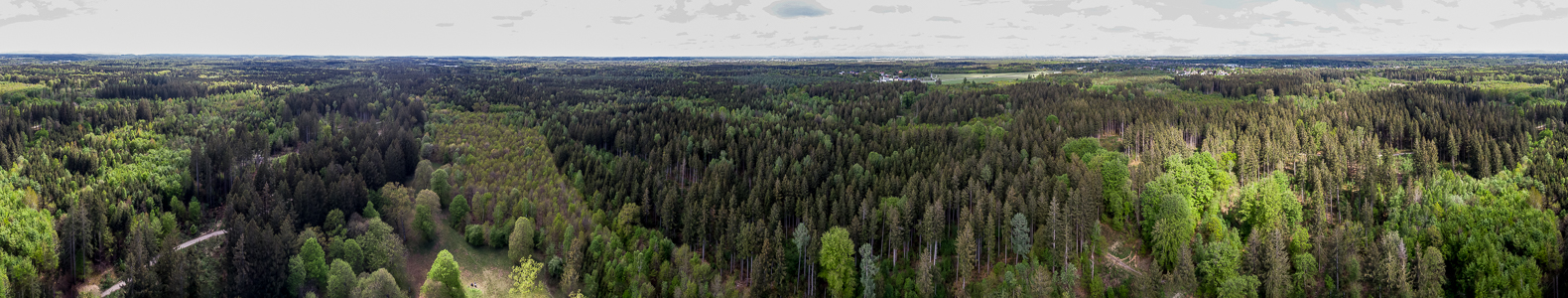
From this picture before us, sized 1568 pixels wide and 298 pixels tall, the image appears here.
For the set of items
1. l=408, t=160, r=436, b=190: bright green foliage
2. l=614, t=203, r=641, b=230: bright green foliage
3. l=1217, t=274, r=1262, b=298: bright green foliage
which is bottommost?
l=1217, t=274, r=1262, b=298: bright green foliage

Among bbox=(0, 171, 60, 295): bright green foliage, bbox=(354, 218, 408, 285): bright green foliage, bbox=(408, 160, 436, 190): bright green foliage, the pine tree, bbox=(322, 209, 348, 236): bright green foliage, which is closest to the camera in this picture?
bbox=(0, 171, 60, 295): bright green foliage

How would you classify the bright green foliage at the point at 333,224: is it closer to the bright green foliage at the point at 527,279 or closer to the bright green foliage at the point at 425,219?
the bright green foliage at the point at 425,219

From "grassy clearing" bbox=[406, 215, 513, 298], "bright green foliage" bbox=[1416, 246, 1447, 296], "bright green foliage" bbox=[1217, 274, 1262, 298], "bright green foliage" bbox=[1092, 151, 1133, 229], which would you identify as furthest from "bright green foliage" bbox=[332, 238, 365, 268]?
"bright green foliage" bbox=[1416, 246, 1447, 296]

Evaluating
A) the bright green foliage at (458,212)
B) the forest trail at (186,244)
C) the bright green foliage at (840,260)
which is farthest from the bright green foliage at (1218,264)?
the forest trail at (186,244)

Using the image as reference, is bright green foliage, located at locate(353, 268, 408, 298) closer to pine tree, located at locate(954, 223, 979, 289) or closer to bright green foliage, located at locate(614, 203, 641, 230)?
bright green foliage, located at locate(614, 203, 641, 230)

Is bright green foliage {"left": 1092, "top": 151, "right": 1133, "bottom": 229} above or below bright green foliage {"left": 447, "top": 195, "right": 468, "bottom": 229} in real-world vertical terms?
above

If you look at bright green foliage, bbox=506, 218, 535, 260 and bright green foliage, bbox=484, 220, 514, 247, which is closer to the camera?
bright green foliage, bbox=506, 218, 535, 260
